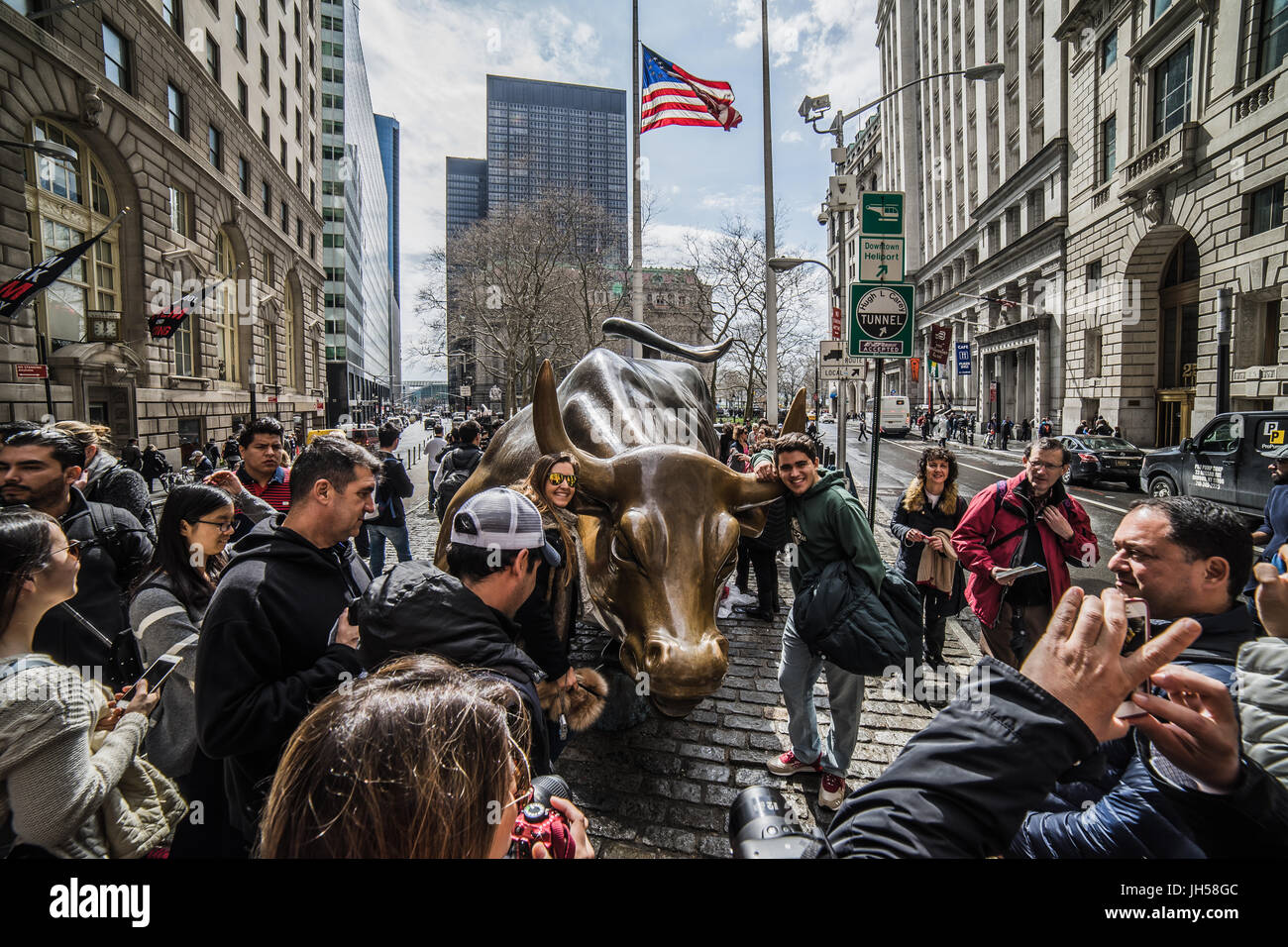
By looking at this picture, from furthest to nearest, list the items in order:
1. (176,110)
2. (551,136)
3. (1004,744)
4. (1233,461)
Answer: (551,136), (176,110), (1233,461), (1004,744)

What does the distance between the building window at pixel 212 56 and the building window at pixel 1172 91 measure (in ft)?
128

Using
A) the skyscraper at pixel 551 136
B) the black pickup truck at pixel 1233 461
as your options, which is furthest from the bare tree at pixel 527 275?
the black pickup truck at pixel 1233 461

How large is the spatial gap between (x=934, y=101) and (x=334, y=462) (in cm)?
7045

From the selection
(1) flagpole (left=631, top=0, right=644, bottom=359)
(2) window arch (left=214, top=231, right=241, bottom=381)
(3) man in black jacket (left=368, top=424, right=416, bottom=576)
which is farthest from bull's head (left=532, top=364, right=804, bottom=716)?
(2) window arch (left=214, top=231, right=241, bottom=381)

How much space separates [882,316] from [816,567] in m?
4.40

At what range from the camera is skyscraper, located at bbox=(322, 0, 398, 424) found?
55156 mm

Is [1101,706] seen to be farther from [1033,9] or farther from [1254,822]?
[1033,9]

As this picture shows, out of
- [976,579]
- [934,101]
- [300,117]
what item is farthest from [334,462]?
[934,101]

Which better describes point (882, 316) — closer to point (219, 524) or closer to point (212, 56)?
point (219, 524)

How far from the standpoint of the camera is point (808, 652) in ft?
12.7

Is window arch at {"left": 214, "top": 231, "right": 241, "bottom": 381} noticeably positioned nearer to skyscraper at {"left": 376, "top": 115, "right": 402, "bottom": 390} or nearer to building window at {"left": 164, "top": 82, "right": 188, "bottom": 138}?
building window at {"left": 164, "top": 82, "right": 188, "bottom": 138}

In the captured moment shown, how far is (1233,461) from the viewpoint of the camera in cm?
1210

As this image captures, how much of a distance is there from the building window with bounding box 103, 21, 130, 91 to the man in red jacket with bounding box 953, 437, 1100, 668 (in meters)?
25.4

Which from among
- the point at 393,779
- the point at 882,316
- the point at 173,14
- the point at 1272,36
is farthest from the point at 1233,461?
the point at 173,14
